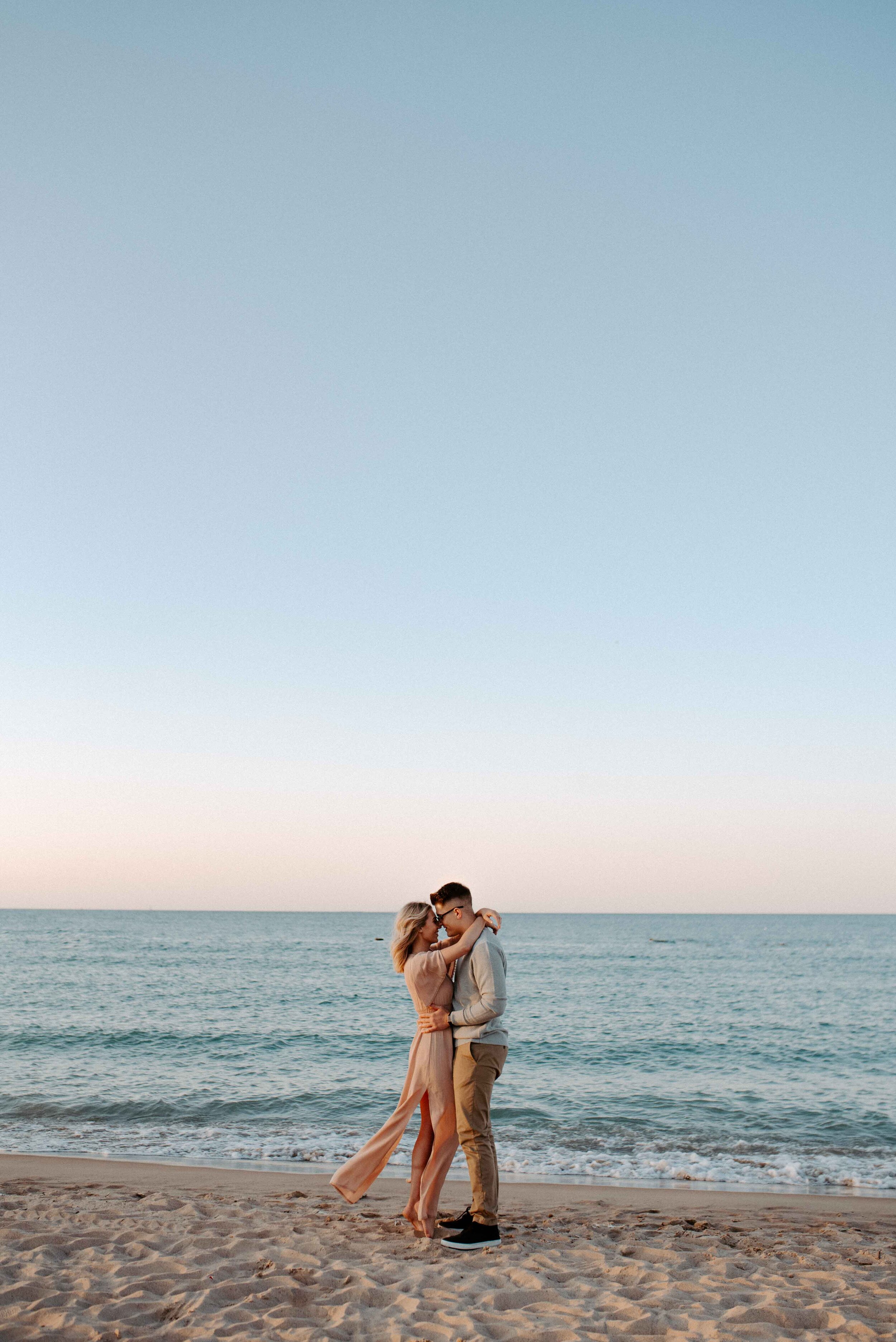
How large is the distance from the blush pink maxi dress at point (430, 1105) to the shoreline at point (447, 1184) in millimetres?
2200

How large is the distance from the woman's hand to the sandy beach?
74.2 inches

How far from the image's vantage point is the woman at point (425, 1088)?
5.40 meters

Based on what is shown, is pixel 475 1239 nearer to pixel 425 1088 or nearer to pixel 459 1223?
pixel 459 1223

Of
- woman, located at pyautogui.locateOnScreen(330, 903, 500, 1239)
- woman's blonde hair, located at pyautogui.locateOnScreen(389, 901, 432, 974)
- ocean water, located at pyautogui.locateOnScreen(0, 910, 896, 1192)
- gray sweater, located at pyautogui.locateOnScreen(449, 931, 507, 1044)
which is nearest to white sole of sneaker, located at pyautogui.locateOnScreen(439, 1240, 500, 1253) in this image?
woman, located at pyautogui.locateOnScreen(330, 903, 500, 1239)


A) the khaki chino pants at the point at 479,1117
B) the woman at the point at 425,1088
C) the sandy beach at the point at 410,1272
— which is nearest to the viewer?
the sandy beach at the point at 410,1272

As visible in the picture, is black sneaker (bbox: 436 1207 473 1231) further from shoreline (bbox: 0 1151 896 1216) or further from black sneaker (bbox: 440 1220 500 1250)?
shoreline (bbox: 0 1151 896 1216)

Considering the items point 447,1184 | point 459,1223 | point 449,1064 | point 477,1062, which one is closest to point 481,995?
point 477,1062

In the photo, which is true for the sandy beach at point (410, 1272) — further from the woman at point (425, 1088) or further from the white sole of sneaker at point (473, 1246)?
the woman at point (425, 1088)

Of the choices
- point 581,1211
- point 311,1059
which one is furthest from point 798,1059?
point 581,1211

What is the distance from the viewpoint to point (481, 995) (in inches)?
208

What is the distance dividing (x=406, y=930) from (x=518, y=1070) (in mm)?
10680

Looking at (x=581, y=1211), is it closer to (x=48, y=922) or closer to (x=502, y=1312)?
(x=502, y=1312)

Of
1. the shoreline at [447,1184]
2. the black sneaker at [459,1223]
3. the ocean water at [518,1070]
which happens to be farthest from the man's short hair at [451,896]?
the ocean water at [518,1070]

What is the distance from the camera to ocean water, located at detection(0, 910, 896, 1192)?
9758 millimetres
